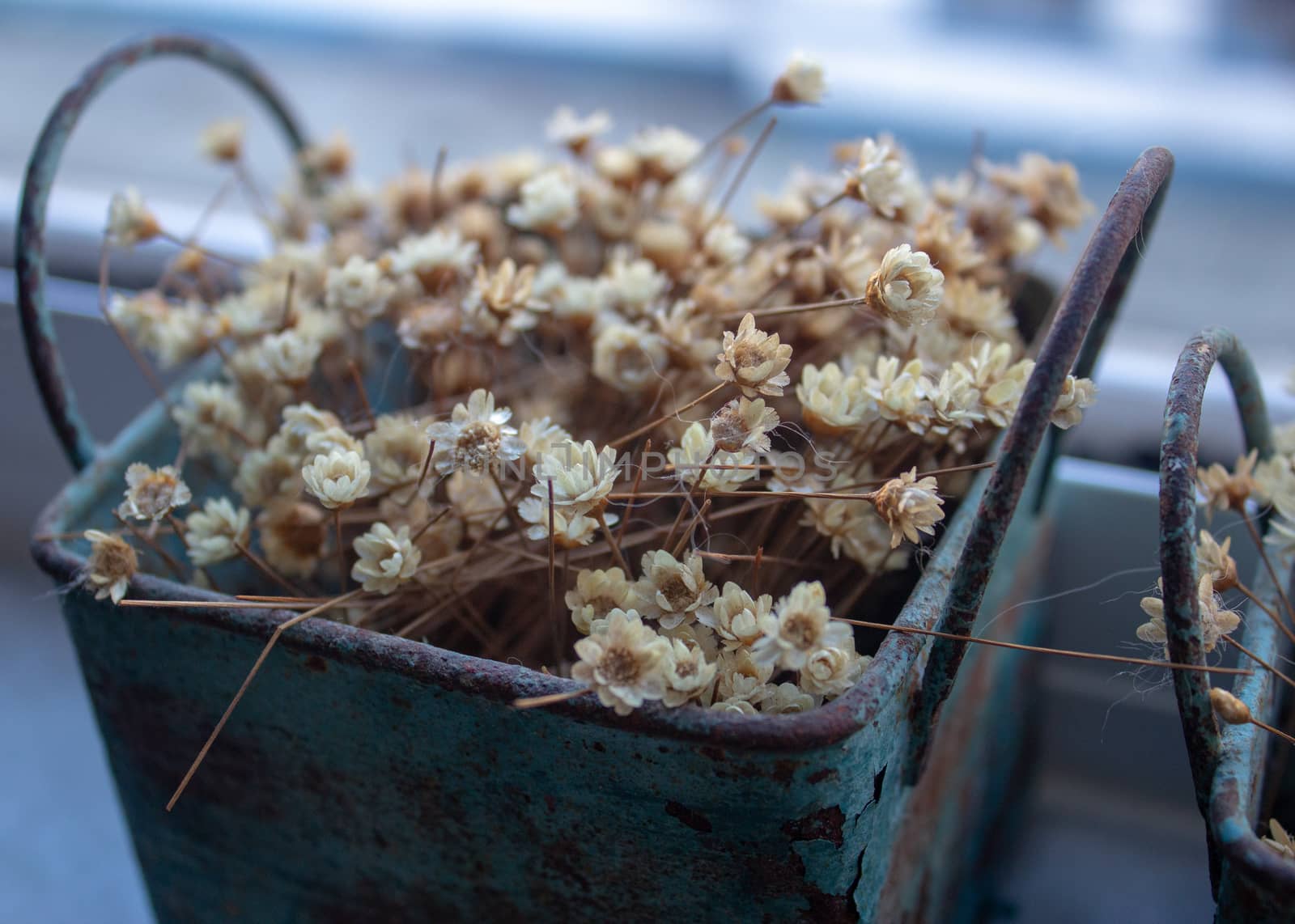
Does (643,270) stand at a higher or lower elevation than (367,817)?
higher

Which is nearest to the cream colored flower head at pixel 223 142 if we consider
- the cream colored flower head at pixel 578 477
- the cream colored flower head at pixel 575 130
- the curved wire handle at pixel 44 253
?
the curved wire handle at pixel 44 253

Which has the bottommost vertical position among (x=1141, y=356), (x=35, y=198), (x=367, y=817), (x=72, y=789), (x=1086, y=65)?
(x=72, y=789)

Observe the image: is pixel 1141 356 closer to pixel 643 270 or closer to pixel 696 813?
pixel 643 270

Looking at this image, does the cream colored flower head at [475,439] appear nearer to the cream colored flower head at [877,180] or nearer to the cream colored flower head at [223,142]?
the cream colored flower head at [877,180]

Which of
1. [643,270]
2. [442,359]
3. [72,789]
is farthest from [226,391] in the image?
[72,789]

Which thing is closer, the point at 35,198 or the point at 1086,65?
the point at 35,198

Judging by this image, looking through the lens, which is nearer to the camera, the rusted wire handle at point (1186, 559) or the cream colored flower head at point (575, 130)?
the rusted wire handle at point (1186, 559)

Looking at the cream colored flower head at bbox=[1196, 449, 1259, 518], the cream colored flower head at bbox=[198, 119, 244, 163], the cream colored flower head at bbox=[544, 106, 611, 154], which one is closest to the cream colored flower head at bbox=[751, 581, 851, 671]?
the cream colored flower head at bbox=[1196, 449, 1259, 518]
